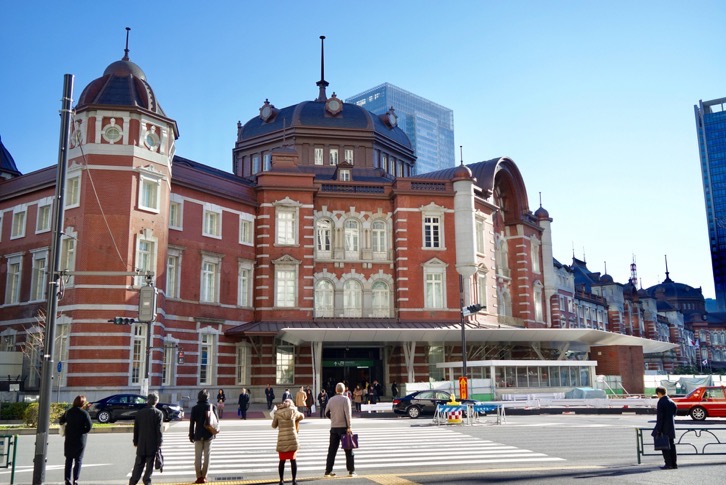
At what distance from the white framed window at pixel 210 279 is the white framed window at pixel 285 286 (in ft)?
12.2

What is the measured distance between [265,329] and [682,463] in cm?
2773

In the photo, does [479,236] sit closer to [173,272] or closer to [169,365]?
[173,272]

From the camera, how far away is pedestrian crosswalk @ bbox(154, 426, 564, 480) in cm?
1532

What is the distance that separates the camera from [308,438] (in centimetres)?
2212

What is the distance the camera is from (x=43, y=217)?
38.8 metres

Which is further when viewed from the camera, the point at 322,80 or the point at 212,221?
the point at 322,80

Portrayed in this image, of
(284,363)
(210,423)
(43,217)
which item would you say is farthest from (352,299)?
(210,423)

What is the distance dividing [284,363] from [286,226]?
26.6 feet

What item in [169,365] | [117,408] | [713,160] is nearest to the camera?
[117,408]

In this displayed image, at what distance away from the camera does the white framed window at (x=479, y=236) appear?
46.4 meters

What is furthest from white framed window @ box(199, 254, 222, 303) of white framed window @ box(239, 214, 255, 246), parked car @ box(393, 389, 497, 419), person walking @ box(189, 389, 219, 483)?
person walking @ box(189, 389, 219, 483)

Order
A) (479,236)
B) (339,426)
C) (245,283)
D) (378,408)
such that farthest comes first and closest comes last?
(479,236) < (245,283) < (378,408) < (339,426)

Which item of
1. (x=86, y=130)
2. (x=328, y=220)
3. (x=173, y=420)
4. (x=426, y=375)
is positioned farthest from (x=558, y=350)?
(x=86, y=130)

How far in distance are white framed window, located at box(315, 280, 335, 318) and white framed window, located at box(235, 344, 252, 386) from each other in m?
4.62
